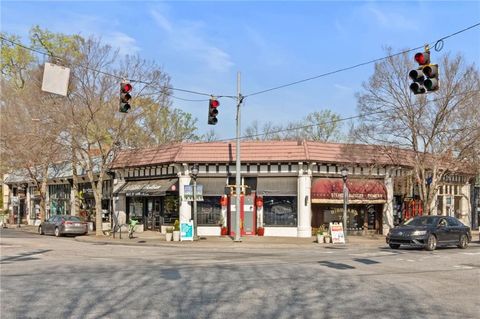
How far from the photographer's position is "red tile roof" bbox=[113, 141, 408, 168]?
32156mm

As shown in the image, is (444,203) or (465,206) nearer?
(444,203)

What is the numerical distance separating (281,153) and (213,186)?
15.2 ft

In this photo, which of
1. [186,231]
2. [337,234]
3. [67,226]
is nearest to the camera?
[337,234]

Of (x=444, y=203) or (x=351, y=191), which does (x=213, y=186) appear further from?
(x=444, y=203)

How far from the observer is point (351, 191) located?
32.3m

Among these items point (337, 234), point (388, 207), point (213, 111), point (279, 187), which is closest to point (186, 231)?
point (279, 187)

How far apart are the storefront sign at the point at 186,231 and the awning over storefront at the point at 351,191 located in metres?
7.64

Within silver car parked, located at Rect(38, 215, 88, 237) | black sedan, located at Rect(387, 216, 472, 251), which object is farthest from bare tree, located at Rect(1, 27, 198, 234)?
black sedan, located at Rect(387, 216, 472, 251)

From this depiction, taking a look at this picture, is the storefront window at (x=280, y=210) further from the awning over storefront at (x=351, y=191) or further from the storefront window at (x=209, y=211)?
the storefront window at (x=209, y=211)

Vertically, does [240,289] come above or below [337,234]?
above

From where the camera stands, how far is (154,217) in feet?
120

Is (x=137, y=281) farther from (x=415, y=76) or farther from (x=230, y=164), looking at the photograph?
(x=230, y=164)

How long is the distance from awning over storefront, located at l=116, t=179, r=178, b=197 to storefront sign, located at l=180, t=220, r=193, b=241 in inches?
177

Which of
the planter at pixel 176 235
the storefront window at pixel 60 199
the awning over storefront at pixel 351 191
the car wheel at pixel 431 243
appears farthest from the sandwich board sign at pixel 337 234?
the storefront window at pixel 60 199
